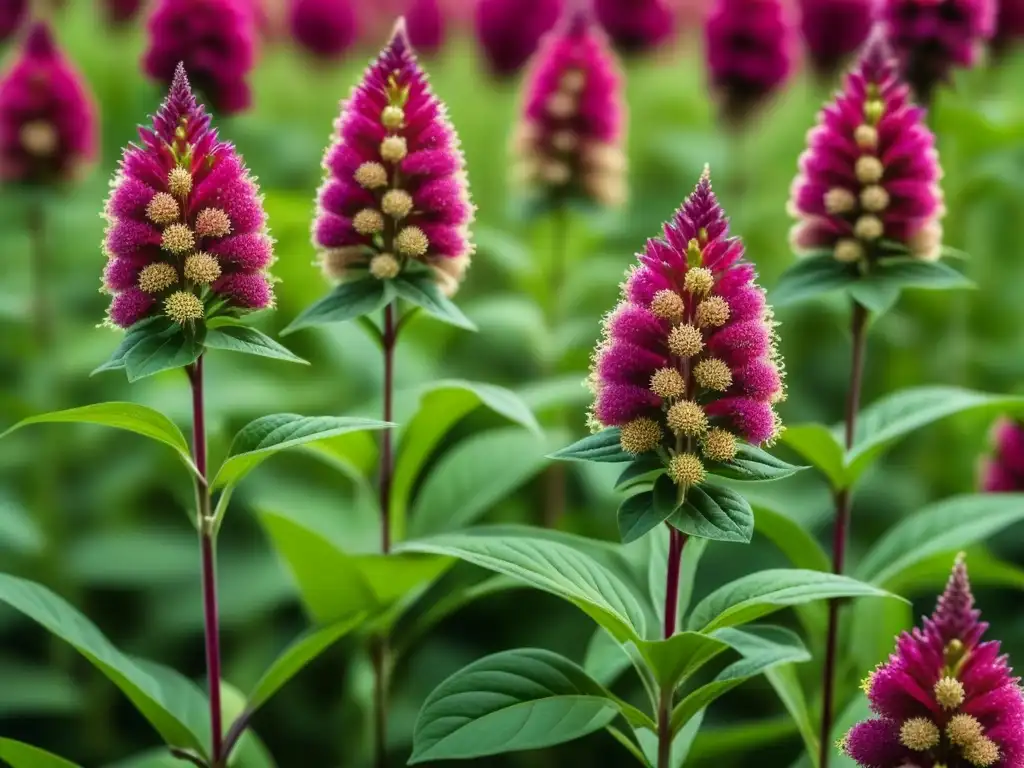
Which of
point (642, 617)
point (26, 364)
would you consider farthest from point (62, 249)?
point (642, 617)

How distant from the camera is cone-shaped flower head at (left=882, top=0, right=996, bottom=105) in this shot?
2.48 meters

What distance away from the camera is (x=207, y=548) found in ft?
5.51

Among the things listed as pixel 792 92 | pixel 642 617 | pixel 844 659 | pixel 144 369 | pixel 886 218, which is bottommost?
pixel 844 659

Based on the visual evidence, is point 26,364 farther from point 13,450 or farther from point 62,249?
point 62,249

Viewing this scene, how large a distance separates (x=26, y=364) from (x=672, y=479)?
2.53 metres

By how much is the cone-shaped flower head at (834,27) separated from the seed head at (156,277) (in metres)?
2.54

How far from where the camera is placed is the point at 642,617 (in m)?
1.60

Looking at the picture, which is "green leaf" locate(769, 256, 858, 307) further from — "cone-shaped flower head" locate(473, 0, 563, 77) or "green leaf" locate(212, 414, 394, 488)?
"cone-shaped flower head" locate(473, 0, 563, 77)

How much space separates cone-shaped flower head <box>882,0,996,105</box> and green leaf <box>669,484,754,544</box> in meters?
1.45

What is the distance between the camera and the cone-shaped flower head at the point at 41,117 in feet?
9.73

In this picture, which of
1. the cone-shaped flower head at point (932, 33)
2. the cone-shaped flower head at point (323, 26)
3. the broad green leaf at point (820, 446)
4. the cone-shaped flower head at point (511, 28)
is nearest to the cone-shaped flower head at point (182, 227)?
the broad green leaf at point (820, 446)

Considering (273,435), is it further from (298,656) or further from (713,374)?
(713,374)

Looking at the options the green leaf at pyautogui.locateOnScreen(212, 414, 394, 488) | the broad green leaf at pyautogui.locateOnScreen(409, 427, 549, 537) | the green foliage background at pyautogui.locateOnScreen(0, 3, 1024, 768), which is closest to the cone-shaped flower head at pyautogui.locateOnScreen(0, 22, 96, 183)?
the green foliage background at pyautogui.locateOnScreen(0, 3, 1024, 768)

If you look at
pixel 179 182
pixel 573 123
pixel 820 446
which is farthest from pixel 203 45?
pixel 820 446
